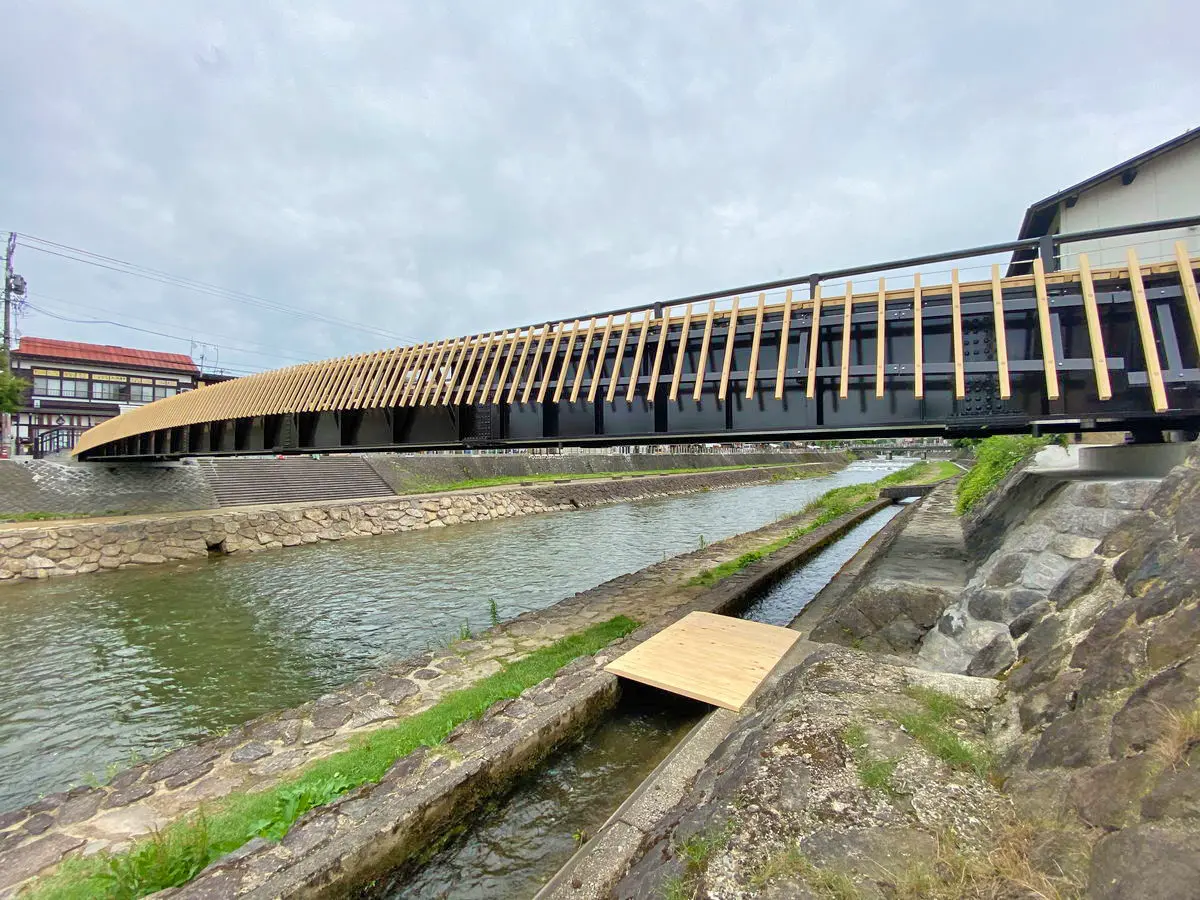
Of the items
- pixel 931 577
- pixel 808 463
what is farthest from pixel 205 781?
pixel 808 463

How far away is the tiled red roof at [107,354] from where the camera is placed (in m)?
56.6

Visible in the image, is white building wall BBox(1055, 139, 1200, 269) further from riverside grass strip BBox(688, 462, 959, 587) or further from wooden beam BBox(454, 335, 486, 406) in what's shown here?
wooden beam BBox(454, 335, 486, 406)

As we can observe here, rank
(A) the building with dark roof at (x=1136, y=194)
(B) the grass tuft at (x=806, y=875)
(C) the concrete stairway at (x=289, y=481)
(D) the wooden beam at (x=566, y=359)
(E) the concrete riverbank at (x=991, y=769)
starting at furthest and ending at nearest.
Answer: (C) the concrete stairway at (x=289, y=481), (A) the building with dark roof at (x=1136, y=194), (D) the wooden beam at (x=566, y=359), (B) the grass tuft at (x=806, y=875), (E) the concrete riverbank at (x=991, y=769)

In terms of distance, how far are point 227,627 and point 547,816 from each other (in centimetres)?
957

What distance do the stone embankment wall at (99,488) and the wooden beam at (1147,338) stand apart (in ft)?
97.7

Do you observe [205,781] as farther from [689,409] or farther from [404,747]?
[689,409]

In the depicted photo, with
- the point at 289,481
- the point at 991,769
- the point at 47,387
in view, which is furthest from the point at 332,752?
the point at 47,387

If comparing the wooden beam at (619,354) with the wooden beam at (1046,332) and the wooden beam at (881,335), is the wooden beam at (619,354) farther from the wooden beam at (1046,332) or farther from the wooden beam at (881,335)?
the wooden beam at (1046,332)

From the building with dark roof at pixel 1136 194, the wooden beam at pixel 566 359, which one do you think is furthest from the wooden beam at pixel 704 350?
the building with dark roof at pixel 1136 194

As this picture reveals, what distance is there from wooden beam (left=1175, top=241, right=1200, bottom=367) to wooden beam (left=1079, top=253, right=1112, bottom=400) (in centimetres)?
Answer: 77

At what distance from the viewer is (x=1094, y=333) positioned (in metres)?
6.48

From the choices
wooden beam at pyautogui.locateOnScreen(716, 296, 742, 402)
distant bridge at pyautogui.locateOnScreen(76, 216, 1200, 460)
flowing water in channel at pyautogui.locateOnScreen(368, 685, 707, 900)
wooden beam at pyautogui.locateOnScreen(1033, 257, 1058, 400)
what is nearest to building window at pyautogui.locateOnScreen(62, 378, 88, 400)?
distant bridge at pyautogui.locateOnScreen(76, 216, 1200, 460)

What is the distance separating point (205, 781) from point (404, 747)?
1.82 m

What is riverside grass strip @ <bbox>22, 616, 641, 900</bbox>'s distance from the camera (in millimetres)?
3600
